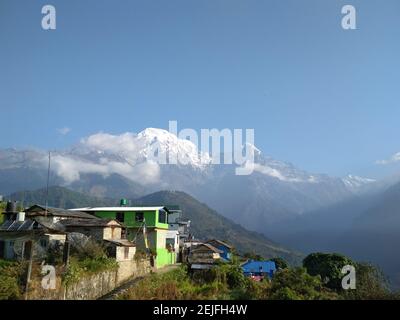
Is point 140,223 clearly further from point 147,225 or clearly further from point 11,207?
point 11,207

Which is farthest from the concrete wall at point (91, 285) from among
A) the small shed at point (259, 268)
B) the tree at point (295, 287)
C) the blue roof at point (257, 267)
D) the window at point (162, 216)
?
the blue roof at point (257, 267)

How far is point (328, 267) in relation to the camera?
5625cm

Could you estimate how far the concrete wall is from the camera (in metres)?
20.0

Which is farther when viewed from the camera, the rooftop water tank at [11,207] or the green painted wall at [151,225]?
the green painted wall at [151,225]

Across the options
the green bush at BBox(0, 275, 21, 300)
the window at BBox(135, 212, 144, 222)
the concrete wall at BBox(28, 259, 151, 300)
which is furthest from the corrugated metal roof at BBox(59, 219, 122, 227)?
the green bush at BBox(0, 275, 21, 300)

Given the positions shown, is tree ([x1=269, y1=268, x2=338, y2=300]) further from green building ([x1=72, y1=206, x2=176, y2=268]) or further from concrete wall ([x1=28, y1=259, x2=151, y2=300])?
green building ([x1=72, y1=206, x2=176, y2=268])

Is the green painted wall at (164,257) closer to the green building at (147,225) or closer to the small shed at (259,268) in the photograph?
the green building at (147,225)

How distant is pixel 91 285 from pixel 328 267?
133 ft

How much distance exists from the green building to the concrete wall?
569cm

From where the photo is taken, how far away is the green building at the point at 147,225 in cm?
3969

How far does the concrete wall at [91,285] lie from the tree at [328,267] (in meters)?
28.4
